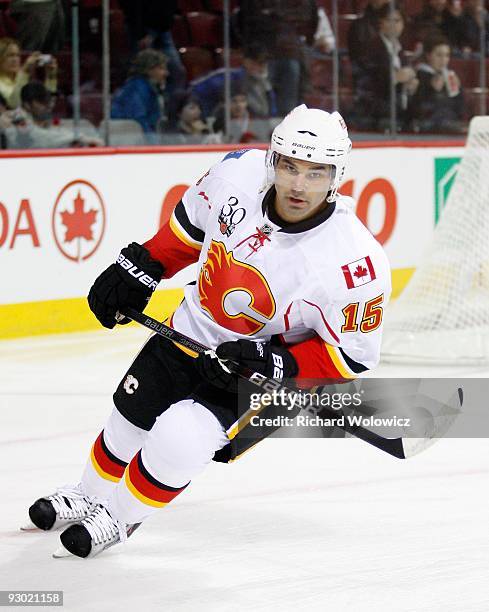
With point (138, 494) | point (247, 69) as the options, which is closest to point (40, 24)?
point (247, 69)

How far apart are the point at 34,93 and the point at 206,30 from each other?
1104 mm

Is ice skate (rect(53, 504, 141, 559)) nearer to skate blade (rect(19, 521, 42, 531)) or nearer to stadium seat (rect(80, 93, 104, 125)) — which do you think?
skate blade (rect(19, 521, 42, 531))

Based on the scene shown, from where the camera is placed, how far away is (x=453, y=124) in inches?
320

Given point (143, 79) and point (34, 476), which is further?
point (143, 79)

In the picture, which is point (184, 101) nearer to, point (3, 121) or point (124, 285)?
point (3, 121)

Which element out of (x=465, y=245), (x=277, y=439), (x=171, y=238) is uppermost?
(x=171, y=238)

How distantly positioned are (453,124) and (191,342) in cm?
536

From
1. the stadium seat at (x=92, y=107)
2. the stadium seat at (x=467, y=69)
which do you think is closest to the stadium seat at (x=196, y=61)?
the stadium seat at (x=92, y=107)

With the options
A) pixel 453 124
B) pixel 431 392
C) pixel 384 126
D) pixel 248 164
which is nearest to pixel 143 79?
pixel 384 126

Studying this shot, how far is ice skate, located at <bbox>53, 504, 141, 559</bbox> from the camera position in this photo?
3.01 metres

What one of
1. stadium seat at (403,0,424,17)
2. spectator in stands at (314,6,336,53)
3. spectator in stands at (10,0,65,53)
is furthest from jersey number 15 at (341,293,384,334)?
stadium seat at (403,0,424,17)

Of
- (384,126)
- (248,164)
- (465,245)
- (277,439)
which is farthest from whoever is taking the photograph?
(384,126)

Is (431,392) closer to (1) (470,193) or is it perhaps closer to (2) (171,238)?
(1) (470,193)

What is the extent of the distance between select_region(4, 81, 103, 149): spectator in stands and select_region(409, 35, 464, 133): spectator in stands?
2196 millimetres
